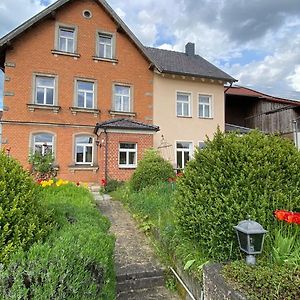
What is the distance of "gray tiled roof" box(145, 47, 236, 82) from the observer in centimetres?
1739

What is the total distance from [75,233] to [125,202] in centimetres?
609

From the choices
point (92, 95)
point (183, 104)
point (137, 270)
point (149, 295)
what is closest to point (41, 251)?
point (149, 295)

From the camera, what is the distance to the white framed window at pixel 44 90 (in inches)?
583

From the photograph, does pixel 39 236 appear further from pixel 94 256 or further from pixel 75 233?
pixel 94 256

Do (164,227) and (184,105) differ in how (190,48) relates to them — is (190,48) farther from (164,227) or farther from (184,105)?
(164,227)

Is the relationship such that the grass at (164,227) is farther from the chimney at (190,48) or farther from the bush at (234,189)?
the chimney at (190,48)

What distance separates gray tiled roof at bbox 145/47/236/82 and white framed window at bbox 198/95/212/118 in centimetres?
139

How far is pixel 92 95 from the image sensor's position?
51.8 ft

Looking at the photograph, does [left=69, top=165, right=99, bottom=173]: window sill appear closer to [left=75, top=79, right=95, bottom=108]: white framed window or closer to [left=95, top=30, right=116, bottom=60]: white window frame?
[left=75, top=79, right=95, bottom=108]: white framed window

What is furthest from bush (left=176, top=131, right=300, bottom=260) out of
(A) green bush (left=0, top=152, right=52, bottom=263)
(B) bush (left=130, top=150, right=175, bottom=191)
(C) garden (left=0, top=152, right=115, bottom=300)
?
(B) bush (left=130, top=150, right=175, bottom=191)

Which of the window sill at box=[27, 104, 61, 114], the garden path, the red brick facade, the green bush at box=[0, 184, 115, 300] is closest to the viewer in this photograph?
the green bush at box=[0, 184, 115, 300]

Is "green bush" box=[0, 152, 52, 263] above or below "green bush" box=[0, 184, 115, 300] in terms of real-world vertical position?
above

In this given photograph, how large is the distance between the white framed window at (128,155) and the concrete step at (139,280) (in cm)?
974

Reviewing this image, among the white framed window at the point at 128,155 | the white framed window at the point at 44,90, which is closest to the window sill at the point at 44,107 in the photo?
the white framed window at the point at 44,90
